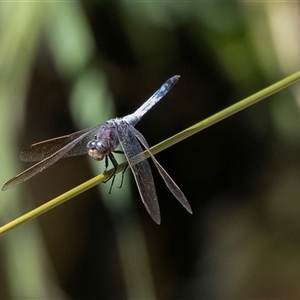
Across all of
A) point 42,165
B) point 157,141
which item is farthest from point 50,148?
point 157,141

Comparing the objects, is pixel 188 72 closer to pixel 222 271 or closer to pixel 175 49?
pixel 175 49

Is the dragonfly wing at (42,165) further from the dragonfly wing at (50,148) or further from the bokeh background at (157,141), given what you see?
the bokeh background at (157,141)

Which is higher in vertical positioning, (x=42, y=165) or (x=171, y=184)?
(x=42, y=165)

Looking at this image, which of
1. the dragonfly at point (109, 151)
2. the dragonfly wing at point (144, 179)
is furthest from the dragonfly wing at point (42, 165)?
the dragonfly wing at point (144, 179)

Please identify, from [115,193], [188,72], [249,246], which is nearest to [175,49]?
[188,72]

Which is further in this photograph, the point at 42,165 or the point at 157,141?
the point at 157,141

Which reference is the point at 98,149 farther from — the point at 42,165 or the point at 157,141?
the point at 157,141
